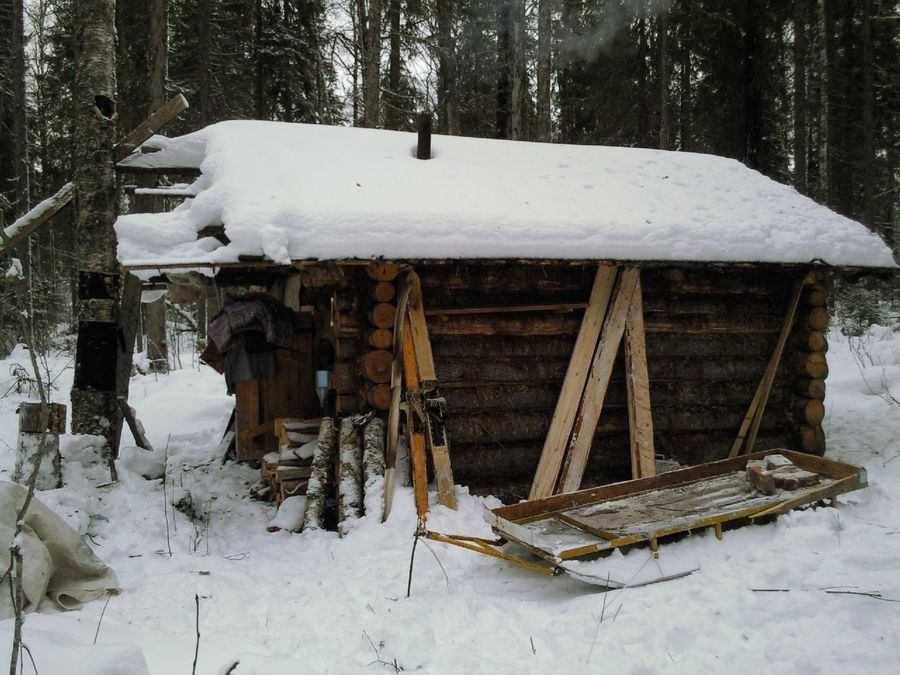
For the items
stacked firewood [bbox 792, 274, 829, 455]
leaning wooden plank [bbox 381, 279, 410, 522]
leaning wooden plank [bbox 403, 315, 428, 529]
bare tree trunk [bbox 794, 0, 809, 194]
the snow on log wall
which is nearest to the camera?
leaning wooden plank [bbox 403, 315, 428, 529]

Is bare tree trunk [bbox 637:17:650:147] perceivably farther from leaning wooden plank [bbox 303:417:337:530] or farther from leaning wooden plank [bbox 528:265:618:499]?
leaning wooden plank [bbox 303:417:337:530]

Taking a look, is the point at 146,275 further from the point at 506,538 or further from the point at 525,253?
the point at 506,538

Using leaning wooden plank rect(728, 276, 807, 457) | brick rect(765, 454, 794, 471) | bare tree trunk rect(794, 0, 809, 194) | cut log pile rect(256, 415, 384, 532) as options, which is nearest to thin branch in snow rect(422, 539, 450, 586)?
cut log pile rect(256, 415, 384, 532)

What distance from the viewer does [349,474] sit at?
214 inches

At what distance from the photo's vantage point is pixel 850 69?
17000 millimetres

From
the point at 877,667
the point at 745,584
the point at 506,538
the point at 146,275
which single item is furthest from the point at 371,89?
the point at 877,667

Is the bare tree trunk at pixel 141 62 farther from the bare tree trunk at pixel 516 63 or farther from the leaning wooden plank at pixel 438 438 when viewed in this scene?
the leaning wooden plank at pixel 438 438

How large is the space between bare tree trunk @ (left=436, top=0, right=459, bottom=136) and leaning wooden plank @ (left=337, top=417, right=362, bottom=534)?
12716 millimetres

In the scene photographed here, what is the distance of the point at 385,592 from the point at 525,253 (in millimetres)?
3083

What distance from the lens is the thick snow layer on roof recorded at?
205 inches

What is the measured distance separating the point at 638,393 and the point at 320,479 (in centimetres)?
333

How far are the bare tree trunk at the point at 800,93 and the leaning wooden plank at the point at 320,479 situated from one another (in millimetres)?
13636

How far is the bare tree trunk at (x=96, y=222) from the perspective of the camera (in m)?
6.50

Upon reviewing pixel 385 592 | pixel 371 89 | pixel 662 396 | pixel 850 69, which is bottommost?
pixel 385 592
